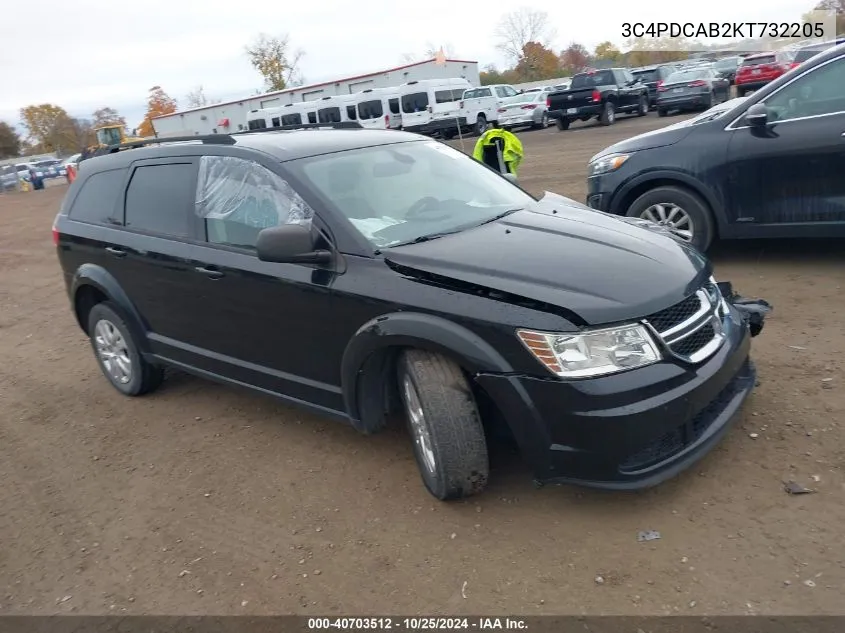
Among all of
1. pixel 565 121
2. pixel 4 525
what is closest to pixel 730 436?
pixel 4 525

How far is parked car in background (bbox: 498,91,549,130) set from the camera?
28969mm

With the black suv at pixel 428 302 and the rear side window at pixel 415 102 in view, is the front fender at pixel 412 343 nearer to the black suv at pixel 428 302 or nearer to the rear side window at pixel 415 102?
the black suv at pixel 428 302

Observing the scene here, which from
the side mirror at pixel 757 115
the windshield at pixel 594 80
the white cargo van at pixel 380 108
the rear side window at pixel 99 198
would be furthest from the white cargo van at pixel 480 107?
the rear side window at pixel 99 198

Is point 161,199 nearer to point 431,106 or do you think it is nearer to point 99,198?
point 99,198

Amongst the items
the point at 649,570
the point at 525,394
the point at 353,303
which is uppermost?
the point at 353,303

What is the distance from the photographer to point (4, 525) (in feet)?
12.8

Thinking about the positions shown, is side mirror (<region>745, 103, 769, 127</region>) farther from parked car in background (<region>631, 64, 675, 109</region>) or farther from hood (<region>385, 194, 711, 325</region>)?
parked car in background (<region>631, 64, 675, 109</region>)

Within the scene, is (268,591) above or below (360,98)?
below

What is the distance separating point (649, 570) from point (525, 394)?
0.84 meters

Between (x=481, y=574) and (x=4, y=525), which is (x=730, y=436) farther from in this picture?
(x=4, y=525)

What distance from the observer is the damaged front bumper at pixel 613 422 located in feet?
9.57

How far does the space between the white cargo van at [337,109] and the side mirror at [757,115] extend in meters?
29.5

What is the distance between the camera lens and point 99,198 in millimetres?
5289

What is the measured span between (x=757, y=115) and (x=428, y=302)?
409cm
